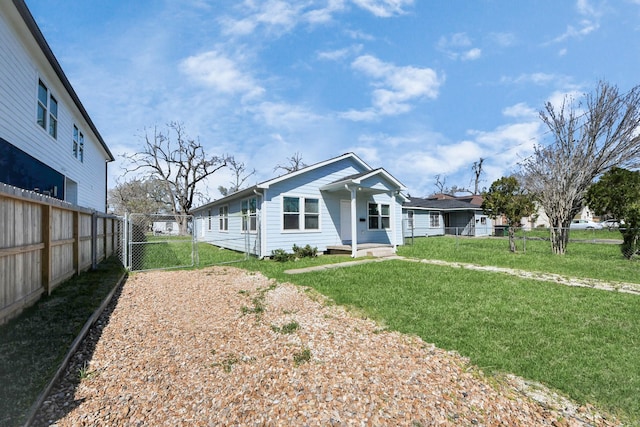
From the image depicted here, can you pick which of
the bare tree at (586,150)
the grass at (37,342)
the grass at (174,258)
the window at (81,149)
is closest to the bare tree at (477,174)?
the bare tree at (586,150)

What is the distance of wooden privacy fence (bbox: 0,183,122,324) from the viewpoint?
3.87 m

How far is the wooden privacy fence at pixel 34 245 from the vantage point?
387 centimetres

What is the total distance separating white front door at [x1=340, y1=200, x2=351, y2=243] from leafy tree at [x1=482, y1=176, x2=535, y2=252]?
7.25 m

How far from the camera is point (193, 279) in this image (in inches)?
320

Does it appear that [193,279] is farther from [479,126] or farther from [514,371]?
[479,126]

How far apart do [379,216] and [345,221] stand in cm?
217

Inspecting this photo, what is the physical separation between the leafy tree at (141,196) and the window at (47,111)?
30.0 metres

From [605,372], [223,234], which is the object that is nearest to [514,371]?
[605,372]

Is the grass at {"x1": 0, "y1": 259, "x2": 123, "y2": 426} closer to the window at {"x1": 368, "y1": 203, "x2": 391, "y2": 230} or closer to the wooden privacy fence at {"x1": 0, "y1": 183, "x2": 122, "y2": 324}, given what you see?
the wooden privacy fence at {"x1": 0, "y1": 183, "x2": 122, "y2": 324}

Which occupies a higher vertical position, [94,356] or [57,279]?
[57,279]

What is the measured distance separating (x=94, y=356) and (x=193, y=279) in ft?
15.4

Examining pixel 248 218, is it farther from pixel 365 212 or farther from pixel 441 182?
pixel 441 182

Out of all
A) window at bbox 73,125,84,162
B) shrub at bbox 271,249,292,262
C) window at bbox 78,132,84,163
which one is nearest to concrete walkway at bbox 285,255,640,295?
shrub at bbox 271,249,292,262

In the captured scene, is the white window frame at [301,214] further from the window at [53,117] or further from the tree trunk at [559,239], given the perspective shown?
the tree trunk at [559,239]
